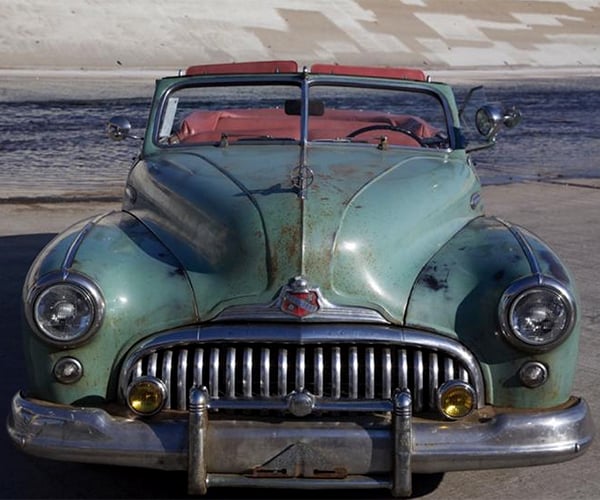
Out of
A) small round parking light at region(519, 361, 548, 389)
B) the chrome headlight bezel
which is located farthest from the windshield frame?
small round parking light at region(519, 361, 548, 389)

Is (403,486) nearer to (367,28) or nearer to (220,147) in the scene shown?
(220,147)

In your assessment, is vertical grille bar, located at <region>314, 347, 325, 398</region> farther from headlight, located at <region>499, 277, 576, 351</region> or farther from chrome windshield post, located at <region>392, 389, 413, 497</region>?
headlight, located at <region>499, 277, 576, 351</region>

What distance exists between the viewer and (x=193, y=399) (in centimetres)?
376

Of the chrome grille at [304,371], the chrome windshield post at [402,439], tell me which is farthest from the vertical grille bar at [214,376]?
the chrome windshield post at [402,439]

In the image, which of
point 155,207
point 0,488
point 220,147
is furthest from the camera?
point 220,147

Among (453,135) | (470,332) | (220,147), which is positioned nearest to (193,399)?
(470,332)

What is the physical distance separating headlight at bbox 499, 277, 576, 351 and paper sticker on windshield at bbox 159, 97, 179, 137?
2387 millimetres

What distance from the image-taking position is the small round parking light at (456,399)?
392 centimetres

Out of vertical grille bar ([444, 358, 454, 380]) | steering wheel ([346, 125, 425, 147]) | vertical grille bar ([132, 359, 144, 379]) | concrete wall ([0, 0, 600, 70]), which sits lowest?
concrete wall ([0, 0, 600, 70])

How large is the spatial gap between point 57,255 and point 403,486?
152 centimetres

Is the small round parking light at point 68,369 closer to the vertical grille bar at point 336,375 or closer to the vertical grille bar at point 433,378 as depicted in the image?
the vertical grille bar at point 336,375

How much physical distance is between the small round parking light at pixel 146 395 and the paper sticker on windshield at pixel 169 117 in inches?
84.3

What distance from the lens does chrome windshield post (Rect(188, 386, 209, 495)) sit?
3.77m

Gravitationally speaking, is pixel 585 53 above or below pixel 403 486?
below
